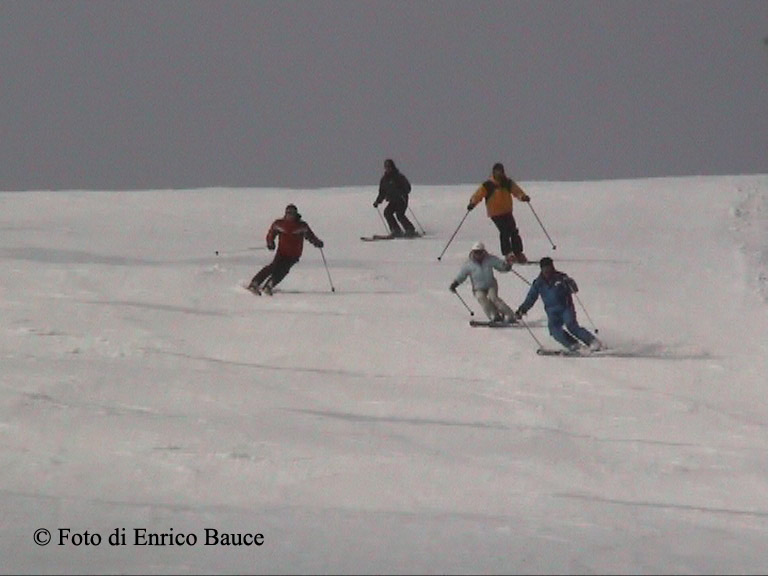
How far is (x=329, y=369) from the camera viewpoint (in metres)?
13.7

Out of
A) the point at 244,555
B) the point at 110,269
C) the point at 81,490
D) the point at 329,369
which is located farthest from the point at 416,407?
the point at 110,269

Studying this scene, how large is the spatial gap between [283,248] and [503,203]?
3261 mm

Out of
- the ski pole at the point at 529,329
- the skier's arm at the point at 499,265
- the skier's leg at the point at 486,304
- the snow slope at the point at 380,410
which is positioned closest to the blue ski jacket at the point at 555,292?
the ski pole at the point at 529,329

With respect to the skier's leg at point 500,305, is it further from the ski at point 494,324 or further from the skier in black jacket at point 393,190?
the skier in black jacket at point 393,190

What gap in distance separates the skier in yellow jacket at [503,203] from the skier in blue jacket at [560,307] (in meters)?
4.15

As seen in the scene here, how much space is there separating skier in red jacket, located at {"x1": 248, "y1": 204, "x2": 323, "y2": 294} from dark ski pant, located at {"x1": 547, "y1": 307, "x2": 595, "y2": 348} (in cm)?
384

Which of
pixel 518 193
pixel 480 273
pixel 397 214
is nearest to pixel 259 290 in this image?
pixel 480 273

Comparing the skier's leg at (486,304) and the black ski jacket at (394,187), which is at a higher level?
the black ski jacket at (394,187)

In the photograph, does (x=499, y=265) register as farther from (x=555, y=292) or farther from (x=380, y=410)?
(x=380, y=410)

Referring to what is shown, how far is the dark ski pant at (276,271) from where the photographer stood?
1723cm

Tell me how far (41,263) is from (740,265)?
30.6ft

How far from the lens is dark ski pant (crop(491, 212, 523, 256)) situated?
18938mm

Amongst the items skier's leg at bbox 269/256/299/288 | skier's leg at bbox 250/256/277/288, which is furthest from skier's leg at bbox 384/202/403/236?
skier's leg at bbox 250/256/277/288

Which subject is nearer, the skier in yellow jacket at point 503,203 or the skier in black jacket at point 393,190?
Answer: the skier in yellow jacket at point 503,203
